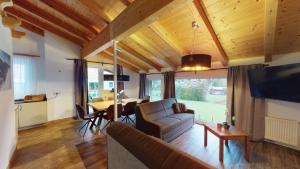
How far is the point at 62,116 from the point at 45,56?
215 cm

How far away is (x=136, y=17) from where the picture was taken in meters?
2.21

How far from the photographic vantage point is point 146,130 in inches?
133

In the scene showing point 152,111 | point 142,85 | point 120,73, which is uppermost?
point 120,73

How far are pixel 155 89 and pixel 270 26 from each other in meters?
4.95

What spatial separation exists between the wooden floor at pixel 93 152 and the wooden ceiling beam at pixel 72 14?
2.92 meters

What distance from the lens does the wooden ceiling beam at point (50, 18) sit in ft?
10.6

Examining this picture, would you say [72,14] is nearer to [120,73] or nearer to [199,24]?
[199,24]

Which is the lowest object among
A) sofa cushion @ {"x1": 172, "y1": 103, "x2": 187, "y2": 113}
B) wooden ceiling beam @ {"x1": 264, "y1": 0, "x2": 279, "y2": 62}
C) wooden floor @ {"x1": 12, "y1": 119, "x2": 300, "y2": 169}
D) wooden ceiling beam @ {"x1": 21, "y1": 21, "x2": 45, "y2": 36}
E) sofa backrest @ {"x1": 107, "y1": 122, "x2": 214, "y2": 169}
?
wooden floor @ {"x1": 12, "y1": 119, "x2": 300, "y2": 169}

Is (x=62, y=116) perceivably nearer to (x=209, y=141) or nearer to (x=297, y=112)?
(x=209, y=141)

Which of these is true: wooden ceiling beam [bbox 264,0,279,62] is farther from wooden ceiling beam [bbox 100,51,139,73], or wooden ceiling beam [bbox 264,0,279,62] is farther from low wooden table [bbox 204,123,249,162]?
wooden ceiling beam [bbox 100,51,139,73]

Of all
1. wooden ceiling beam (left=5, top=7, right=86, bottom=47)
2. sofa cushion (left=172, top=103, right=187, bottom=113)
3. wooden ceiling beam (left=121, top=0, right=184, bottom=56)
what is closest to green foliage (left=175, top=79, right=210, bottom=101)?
sofa cushion (left=172, top=103, right=187, bottom=113)

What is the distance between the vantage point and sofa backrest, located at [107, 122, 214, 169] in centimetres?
86

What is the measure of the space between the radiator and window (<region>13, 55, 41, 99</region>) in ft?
21.5

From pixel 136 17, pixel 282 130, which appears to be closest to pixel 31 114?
pixel 136 17
